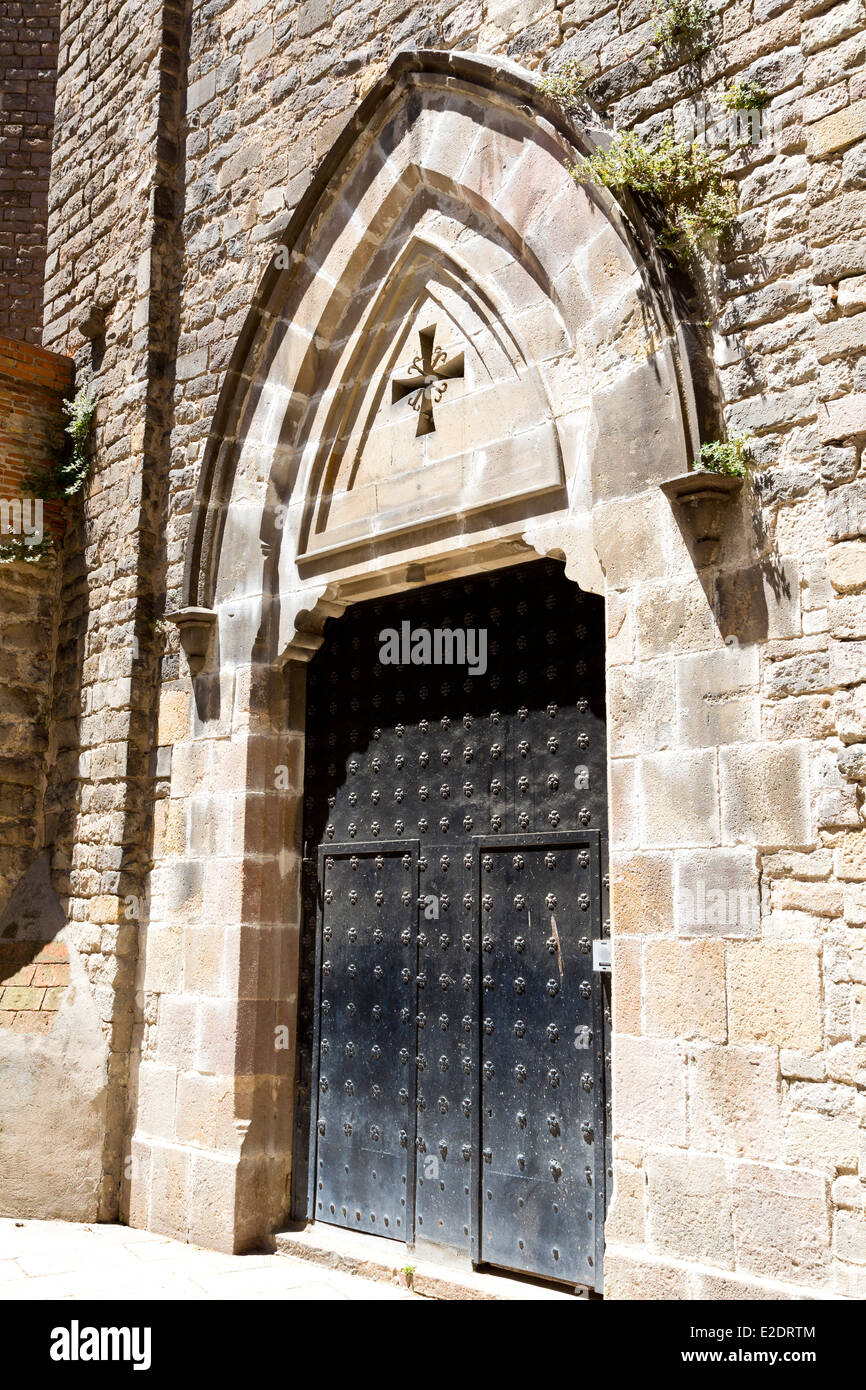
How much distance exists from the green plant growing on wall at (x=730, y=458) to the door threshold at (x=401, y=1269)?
2664 mm

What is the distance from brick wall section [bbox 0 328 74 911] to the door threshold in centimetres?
267

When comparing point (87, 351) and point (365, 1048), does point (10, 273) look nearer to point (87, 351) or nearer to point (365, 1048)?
point (87, 351)

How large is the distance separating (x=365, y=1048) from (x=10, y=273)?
937 cm

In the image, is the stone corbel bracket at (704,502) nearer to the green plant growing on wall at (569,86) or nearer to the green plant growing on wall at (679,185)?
the green plant growing on wall at (679,185)

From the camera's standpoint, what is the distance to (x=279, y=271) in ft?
18.0

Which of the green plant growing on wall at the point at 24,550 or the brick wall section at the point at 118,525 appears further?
the green plant growing on wall at the point at 24,550

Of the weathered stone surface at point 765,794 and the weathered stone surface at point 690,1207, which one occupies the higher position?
the weathered stone surface at point 765,794

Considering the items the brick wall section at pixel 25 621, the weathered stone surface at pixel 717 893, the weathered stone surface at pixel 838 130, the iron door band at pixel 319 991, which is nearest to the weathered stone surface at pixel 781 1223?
the weathered stone surface at pixel 717 893

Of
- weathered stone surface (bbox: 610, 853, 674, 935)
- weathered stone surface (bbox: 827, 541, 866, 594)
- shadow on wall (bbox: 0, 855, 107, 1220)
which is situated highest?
weathered stone surface (bbox: 827, 541, 866, 594)

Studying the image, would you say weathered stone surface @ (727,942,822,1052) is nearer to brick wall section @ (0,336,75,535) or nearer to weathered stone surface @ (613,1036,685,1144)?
weathered stone surface @ (613,1036,685,1144)

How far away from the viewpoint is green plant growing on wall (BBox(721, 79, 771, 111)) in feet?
12.2

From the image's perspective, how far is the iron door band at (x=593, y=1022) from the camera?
3.91 metres

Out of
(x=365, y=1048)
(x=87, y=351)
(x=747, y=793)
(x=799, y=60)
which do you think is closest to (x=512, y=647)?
(x=747, y=793)

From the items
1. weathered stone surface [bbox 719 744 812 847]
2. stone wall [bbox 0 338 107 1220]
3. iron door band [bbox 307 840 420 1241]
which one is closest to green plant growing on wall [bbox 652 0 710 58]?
weathered stone surface [bbox 719 744 812 847]
